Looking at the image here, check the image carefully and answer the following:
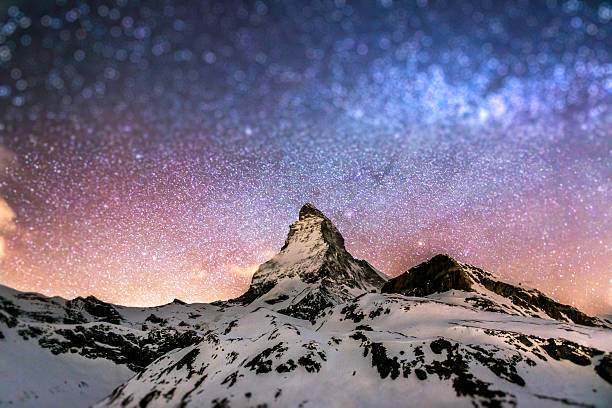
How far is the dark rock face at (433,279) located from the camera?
97.1m

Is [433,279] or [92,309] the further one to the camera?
[92,309]

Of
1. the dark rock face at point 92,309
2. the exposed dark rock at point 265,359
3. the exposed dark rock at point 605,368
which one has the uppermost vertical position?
the dark rock face at point 92,309

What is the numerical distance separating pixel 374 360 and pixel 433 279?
66.9m

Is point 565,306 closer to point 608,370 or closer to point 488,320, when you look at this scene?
point 488,320

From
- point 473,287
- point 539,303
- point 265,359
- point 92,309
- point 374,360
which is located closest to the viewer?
point 374,360

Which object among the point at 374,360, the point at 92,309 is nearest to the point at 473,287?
the point at 374,360

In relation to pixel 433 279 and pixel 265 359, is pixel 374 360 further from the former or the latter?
pixel 433 279

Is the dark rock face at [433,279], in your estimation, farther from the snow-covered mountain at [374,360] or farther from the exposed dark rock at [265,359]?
the exposed dark rock at [265,359]

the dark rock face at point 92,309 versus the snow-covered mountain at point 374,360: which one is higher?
the dark rock face at point 92,309

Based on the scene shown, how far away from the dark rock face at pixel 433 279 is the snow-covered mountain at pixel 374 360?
46 centimetres

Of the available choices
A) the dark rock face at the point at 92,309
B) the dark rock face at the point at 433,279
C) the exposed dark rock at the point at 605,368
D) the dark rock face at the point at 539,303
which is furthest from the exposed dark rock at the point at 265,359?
the dark rock face at the point at 92,309

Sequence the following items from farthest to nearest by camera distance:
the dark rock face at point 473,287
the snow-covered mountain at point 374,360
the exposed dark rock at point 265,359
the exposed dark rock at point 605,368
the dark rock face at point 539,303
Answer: the dark rock face at point 539,303 < the dark rock face at point 473,287 < the exposed dark rock at point 265,359 < the snow-covered mountain at point 374,360 < the exposed dark rock at point 605,368

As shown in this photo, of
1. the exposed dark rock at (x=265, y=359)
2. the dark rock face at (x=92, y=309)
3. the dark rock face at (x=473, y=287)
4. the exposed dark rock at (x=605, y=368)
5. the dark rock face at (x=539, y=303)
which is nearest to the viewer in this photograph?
the exposed dark rock at (x=605, y=368)

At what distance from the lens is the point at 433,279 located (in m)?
105
